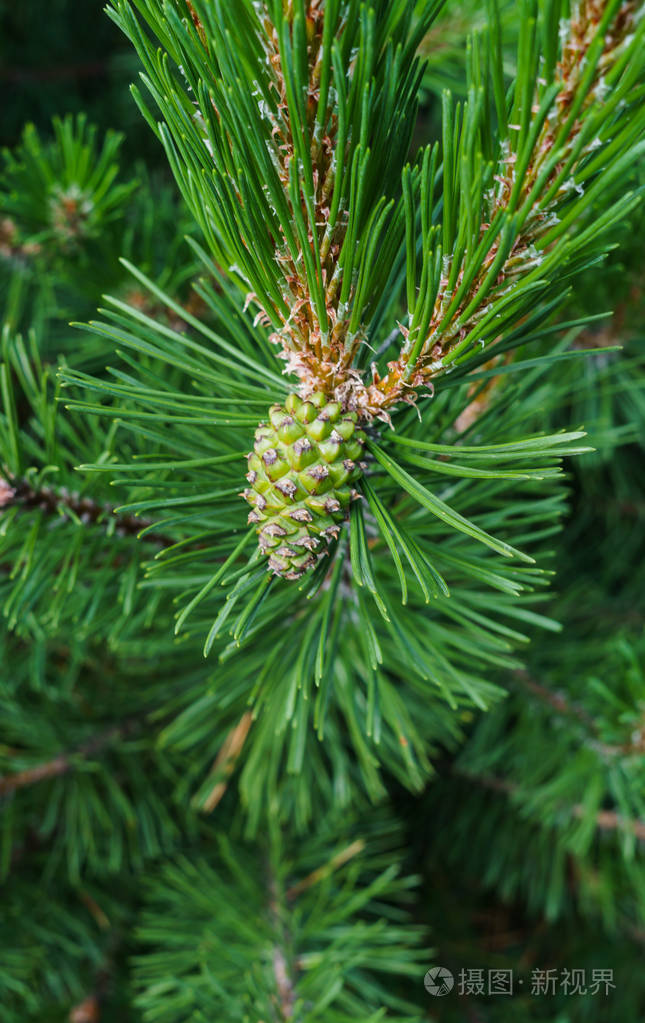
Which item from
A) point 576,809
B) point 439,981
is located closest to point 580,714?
point 576,809

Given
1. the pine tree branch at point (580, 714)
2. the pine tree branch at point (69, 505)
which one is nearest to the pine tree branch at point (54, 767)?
the pine tree branch at point (69, 505)

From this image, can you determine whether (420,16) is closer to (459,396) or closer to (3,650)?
(459,396)

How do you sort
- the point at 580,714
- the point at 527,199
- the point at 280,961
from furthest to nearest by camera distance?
the point at 580,714
the point at 280,961
the point at 527,199

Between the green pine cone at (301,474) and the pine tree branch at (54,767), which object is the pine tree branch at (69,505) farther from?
the pine tree branch at (54,767)

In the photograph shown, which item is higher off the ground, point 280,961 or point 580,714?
point 580,714

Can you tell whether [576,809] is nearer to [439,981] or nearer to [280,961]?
[439,981]

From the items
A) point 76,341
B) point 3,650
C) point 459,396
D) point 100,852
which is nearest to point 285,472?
point 459,396
